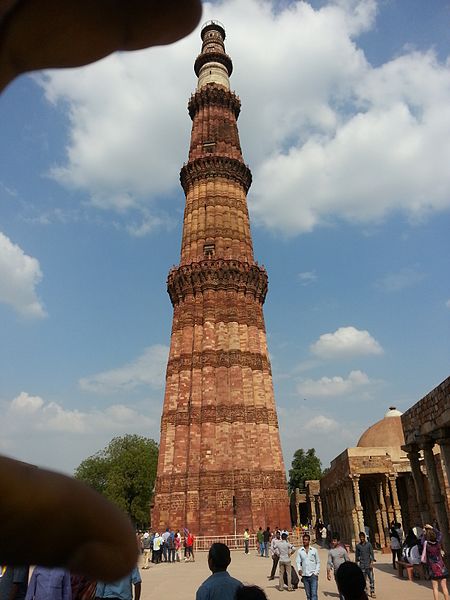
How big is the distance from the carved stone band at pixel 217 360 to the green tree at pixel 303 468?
95.0ft

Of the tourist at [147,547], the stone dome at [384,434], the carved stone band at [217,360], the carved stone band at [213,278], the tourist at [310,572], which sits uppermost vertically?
the carved stone band at [213,278]

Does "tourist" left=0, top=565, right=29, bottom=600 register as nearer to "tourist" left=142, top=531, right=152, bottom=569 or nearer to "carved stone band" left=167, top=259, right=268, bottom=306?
"tourist" left=142, top=531, right=152, bottom=569

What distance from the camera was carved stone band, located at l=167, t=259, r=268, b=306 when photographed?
2528 centimetres

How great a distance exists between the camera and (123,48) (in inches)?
43.6

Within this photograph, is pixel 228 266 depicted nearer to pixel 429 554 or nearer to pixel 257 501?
pixel 257 501

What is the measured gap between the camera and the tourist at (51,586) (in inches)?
164

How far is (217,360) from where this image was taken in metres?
23.4

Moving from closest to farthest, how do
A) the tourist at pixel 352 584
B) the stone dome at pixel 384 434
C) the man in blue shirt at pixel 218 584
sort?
the tourist at pixel 352 584
the man in blue shirt at pixel 218 584
the stone dome at pixel 384 434

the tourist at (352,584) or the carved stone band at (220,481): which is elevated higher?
the carved stone band at (220,481)

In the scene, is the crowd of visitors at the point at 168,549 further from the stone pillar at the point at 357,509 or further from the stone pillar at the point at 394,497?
the stone pillar at the point at 394,497

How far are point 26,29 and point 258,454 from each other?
22219 mm

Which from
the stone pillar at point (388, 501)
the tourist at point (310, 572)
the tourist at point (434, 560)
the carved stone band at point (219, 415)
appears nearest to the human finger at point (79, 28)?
the tourist at point (310, 572)

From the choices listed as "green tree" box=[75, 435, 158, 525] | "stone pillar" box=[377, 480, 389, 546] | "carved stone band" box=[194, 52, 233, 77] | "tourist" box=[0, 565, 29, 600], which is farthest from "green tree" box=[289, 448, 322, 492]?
"tourist" box=[0, 565, 29, 600]

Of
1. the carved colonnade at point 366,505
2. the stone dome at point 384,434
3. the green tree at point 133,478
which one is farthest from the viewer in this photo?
the green tree at point 133,478
